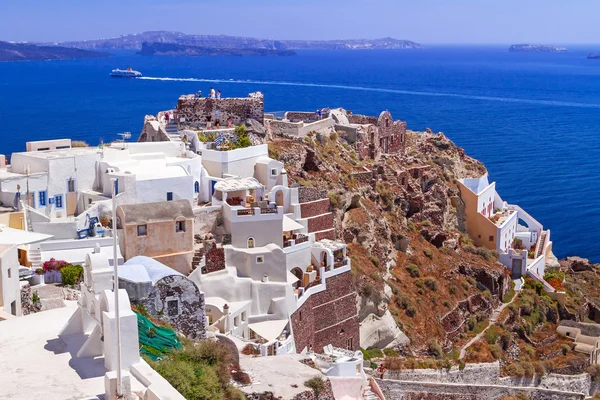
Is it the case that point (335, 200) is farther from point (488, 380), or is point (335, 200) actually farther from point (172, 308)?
point (172, 308)

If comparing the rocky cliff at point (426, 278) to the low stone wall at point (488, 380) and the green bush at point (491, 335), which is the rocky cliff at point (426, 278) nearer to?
the green bush at point (491, 335)

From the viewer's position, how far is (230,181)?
1435 inches

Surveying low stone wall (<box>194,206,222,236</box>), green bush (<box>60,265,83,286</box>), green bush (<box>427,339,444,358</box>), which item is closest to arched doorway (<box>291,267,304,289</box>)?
low stone wall (<box>194,206,222,236</box>)

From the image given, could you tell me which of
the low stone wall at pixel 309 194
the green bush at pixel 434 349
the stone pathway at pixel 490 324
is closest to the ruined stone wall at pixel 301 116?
the low stone wall at pixel 309 194

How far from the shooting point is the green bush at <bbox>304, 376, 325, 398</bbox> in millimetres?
21938

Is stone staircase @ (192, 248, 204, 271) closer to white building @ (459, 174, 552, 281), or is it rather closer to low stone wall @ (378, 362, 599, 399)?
low stone wall @ (378, 362, 599, 399)

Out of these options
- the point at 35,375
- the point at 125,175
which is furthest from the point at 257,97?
the point at 35,375

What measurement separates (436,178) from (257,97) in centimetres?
1473

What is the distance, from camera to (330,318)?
115 ft

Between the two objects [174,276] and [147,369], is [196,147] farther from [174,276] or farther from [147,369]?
[147,369]

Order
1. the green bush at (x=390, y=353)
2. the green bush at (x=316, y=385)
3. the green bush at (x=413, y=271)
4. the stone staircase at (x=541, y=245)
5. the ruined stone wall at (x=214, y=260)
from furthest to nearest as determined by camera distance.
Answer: the stone staircase at (x=541, y=245) < the green bush at (x=413, y=271) < the green bush at (x=390, y=353) < the ruined stone wall at (x=214, y=260) < the green bush at (x=316, y=385)

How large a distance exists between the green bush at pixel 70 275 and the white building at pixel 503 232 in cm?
3268

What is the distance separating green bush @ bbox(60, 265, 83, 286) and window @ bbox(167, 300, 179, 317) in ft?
20.9

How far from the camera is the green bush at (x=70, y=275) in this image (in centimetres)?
2878
